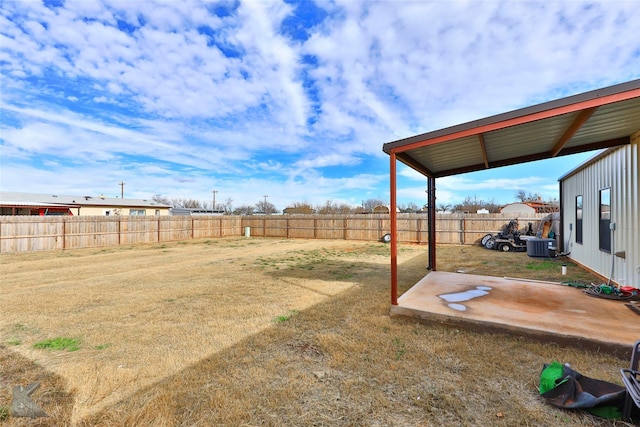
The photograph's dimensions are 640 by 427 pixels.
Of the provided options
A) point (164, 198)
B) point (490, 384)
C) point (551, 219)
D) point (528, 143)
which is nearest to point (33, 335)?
point (490, 384)

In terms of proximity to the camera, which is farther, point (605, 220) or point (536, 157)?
point (605, 220)

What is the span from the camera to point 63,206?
21.9 meters

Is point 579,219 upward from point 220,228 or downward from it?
upward

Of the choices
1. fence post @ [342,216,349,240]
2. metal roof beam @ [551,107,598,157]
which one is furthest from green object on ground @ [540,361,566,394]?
fence post @ [342,216,349,240]

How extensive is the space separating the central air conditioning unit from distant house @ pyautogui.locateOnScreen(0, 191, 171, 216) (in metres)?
27.8

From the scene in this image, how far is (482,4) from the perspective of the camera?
5789 millimetres

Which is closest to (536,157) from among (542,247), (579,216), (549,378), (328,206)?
(579,216)

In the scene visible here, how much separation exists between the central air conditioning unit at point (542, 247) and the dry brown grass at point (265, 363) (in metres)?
7.35

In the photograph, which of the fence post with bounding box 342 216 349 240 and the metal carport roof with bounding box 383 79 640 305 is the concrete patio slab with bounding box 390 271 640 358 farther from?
the fence post with bounding box 342 216 349 240

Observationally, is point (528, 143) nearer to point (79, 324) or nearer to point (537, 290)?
point (537, 290)

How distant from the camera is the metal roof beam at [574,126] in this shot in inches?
127

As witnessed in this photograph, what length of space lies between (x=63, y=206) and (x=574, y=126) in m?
29.5

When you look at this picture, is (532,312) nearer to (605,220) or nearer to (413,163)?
(413,163)

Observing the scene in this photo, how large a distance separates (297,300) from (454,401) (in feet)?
10.2
